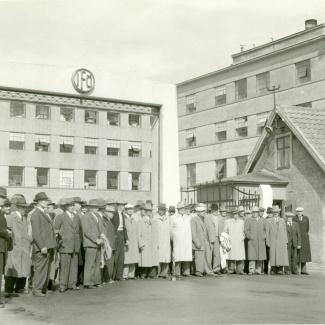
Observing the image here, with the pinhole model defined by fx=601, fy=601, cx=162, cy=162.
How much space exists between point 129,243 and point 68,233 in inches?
126

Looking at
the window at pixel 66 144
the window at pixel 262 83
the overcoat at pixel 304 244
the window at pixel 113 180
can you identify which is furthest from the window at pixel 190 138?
the overcoat at pixel 304 244

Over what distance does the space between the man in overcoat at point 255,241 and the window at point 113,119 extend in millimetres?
38699

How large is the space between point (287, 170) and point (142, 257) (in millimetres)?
12199

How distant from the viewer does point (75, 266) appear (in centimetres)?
1307

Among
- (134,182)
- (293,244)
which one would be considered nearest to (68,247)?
(293,244)

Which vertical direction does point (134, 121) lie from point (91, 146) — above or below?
above

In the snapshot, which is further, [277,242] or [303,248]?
[303,248]

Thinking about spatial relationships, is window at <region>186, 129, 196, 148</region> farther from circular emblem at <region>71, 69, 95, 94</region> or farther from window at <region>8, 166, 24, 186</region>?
circular emblem at <region>71, 69, 95, 94</region>

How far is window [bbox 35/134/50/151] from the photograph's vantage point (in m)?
Answer: 51.5

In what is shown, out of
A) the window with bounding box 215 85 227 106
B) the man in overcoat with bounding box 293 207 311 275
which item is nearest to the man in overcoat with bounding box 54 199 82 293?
the man in overcoat with bounding box 293 207 311 275

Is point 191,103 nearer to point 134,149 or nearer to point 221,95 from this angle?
point 221,95

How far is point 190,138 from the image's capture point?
170ft

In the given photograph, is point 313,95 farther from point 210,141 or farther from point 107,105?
point 107,105

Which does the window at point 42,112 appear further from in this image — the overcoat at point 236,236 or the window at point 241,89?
the overcoat at point 236,236
